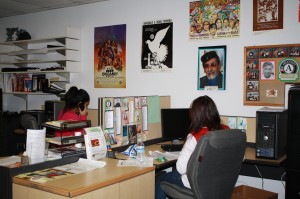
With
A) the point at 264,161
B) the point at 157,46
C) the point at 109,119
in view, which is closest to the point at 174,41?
the point at 157,46

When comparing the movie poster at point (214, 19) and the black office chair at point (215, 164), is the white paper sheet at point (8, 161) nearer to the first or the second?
the black office chair at point (215, 164)

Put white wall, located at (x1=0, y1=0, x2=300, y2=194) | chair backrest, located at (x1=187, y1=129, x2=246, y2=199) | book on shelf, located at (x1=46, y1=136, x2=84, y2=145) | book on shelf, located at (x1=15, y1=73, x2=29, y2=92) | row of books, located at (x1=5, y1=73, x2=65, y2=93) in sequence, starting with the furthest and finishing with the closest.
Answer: book on shelf, located at (x1=15, y1=73, x2=29, y2=92), row of books, located at (x1=5, y1=73, x2=65, y2=93), white wall, located at (x1=0, y1=0, x2=300, y2=194), book on shelf, located at (x1=46, y1=136, x2=84, y2=145), chair backrest, located at (x1=187, y1=129, x2=246, y2=199)

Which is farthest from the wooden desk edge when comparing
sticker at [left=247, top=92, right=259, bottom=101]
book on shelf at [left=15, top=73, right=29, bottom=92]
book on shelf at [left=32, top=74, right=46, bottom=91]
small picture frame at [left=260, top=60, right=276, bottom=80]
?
book on shelf at [left=15, top=73, right=29, bottom=92]

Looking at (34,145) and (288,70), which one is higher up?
(288,70)

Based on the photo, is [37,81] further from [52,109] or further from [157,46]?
[157,46]

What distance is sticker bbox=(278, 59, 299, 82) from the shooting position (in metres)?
3.20

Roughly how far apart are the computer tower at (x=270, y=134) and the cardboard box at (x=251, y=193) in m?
0.43

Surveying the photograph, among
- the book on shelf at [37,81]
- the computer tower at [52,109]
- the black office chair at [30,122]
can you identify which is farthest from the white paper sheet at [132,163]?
the book on shelf at [37,81]

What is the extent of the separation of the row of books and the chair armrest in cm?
291

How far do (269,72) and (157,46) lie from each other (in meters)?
1.39

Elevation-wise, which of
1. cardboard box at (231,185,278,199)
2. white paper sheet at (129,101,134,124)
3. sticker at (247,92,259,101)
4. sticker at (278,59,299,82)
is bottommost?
cardboard box at (231,185,278,199)

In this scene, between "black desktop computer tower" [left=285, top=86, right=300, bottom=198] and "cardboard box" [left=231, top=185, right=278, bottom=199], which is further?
"cardboard box" [left=231, top=185, right=278, bottom=199]

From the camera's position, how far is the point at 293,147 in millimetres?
2770

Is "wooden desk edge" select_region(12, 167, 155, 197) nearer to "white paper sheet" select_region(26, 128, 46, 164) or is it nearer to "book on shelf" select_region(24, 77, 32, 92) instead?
"white paper sheet" select_region(26, 128, 46, 164)
